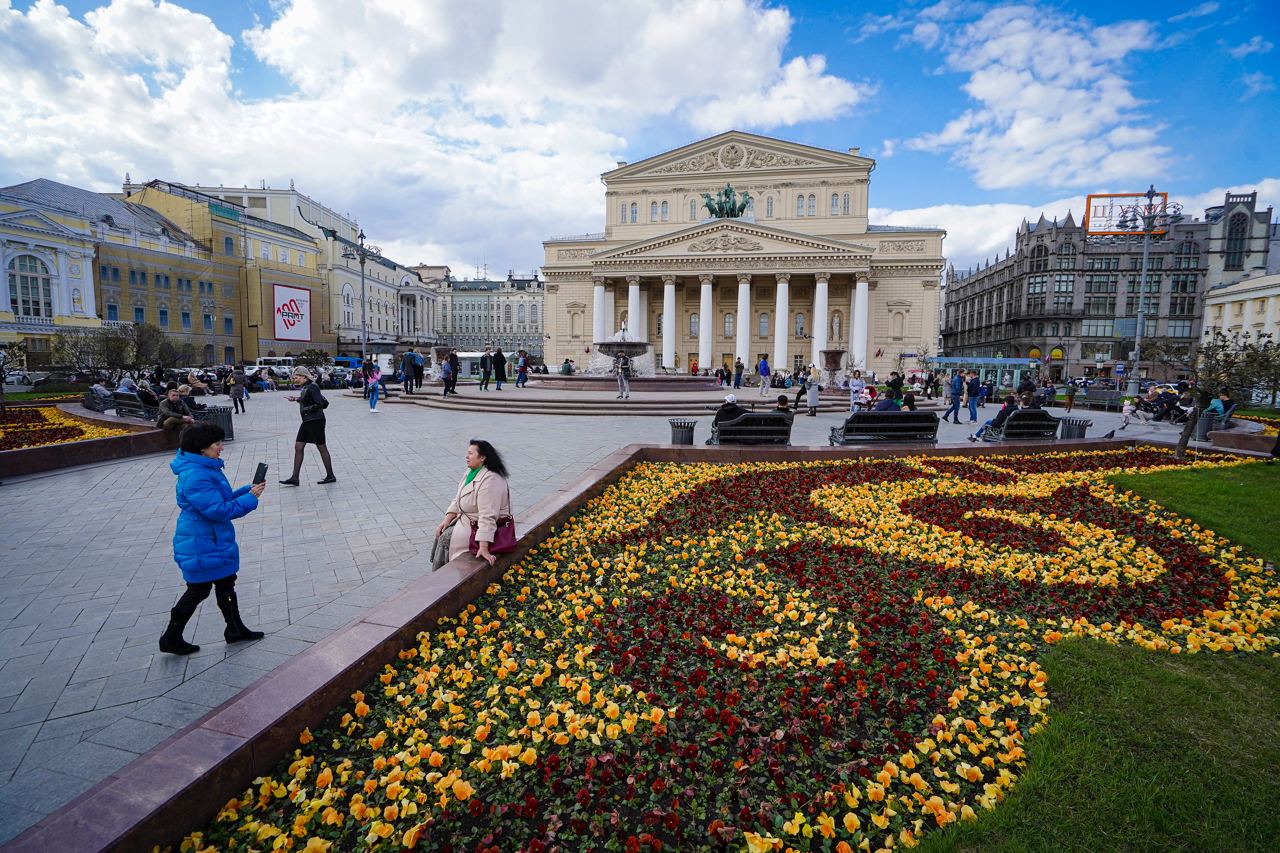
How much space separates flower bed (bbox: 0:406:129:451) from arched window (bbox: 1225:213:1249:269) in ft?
308

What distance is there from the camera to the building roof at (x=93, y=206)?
42.6 m

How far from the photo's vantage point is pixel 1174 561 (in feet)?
19.6

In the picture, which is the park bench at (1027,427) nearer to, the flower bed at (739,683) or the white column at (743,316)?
the flower bed at (739,683)

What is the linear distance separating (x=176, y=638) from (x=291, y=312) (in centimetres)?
6498

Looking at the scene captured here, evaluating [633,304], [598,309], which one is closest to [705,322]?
[633,304]

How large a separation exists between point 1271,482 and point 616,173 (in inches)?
2214

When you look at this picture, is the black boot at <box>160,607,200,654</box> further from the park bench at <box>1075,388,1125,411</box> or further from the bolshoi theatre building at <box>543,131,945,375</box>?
the bolshoi theatre building at <box>543,131,945,375</box>

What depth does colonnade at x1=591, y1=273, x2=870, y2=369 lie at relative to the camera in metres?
50.2

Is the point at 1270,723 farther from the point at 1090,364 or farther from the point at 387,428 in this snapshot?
the point at 1090,364

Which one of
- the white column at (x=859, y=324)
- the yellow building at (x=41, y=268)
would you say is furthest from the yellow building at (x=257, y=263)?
the white column at (x=859, y=324)

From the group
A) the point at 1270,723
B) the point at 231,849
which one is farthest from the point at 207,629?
the point at 1270,723

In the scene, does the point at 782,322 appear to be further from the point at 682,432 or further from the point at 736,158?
the point at 682,432

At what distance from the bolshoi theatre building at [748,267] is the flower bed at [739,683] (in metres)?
40.9

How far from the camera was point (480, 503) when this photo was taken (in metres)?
4.93
